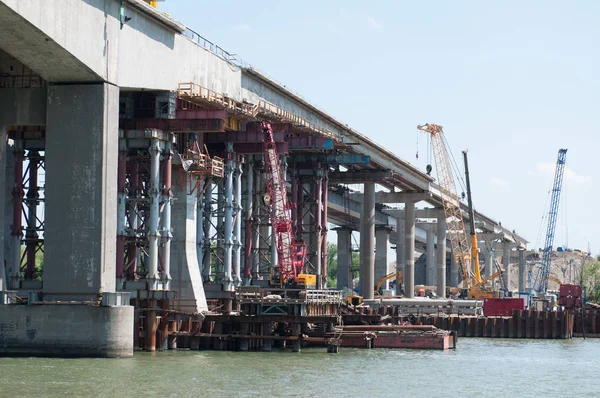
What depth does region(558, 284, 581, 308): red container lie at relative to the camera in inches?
4764

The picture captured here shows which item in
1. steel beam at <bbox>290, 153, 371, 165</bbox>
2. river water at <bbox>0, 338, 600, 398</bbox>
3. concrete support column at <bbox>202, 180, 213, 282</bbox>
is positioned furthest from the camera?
steel beam at <bbox>290, 153, 371, 165</bbox>

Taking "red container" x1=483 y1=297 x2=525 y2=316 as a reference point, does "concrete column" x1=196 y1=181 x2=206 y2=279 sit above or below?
above

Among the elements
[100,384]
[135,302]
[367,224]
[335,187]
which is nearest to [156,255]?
[135,302]

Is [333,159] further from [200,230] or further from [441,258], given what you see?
[441,258]

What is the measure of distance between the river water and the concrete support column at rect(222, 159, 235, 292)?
13423 mm

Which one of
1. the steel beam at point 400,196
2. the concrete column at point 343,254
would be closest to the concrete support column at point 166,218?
the steel beam at point 400,196

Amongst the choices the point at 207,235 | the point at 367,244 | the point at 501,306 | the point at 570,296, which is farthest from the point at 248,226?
the point at 570,296

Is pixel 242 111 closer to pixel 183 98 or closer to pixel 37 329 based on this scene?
pixel 183 98

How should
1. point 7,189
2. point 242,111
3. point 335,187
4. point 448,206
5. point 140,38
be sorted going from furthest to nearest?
1. point 448,206
2. point 335,187
3. point 242,111
4. point 7,189
5. point 140,38

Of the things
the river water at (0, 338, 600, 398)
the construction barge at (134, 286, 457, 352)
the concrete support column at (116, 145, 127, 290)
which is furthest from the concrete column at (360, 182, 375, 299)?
the concrete support column at (116, 145, 127, 290)

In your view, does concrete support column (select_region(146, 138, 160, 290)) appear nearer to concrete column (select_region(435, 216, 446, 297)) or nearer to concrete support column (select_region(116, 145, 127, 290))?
concrete support column (select_region(116, 145, 127, 290))

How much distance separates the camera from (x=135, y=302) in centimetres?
7462

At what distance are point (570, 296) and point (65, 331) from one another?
69.6 m

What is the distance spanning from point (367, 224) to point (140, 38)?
64.7 m
